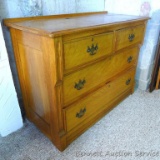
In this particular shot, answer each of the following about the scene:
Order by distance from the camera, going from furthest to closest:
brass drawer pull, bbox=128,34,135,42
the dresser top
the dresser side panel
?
brass drawer pull, bbox=128,34,135,42, the dresser side panel, the dresser top

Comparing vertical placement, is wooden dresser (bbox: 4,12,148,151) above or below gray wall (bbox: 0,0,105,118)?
below

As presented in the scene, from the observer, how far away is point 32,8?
1222 mm

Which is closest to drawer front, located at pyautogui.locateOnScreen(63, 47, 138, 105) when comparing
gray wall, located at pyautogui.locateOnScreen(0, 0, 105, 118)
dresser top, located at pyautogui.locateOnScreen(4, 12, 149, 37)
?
dresser top, located at pyautogui.locateOnScreen(4, 12, 149, 37)

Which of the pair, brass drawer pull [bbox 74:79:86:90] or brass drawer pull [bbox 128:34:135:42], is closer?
brass drawer pull [bbox 74:79:86:90]

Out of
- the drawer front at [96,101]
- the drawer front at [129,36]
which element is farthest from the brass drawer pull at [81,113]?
the drawer front at [129,36]

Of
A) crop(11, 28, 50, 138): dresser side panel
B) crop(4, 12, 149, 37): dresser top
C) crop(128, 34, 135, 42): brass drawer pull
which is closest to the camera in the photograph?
crop(4, 12, 149, 37): dresser top

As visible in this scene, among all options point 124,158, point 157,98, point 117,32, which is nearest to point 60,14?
point 117,32

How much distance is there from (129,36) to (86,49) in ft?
1.75

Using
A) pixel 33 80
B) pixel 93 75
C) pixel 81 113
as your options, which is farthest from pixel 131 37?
pixel 33 80

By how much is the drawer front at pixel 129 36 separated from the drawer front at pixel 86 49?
0.11m

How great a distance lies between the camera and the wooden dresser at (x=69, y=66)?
2.98 feet

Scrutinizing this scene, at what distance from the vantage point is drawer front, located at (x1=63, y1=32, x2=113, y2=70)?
3.02ft

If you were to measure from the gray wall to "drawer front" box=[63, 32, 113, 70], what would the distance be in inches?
21.4

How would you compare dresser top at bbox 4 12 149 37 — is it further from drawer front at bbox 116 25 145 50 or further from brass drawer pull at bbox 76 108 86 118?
brass drawer pull at bbox 76 108 86 118
